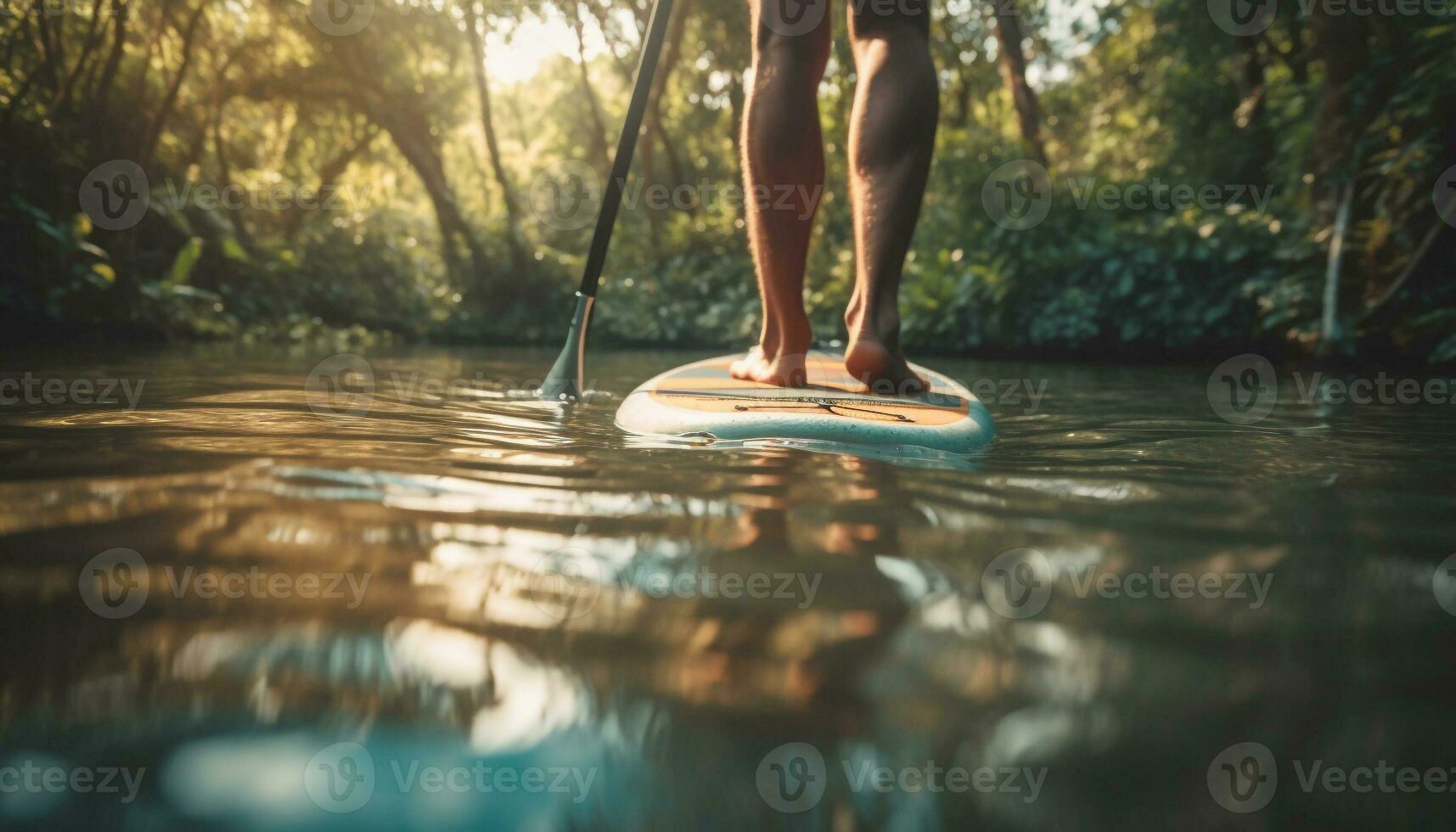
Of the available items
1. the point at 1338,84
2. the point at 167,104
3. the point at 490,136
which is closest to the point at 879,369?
the point at 1338,84

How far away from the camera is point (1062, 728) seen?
22.7 inches

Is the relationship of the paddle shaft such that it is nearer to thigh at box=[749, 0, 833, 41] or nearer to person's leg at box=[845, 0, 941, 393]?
thigh at box=[749, 0, 833, 41]

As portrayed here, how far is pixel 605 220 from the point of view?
2.88 m

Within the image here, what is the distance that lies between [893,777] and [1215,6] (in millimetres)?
11790

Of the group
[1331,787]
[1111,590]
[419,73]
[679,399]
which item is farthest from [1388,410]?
[419,73]

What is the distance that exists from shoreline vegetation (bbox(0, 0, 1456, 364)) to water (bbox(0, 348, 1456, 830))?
446 cm

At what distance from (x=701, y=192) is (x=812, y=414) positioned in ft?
40.7

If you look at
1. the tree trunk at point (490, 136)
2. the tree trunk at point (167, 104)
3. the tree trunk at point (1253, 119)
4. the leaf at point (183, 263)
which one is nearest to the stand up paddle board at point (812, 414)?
the leaf at point (183, 263)

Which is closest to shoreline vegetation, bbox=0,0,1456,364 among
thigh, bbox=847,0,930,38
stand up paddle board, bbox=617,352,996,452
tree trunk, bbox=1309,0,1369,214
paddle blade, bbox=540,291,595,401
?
tree trunk, bbox=1309,0,1369,214

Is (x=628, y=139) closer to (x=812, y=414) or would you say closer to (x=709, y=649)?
(x=812, y=414)

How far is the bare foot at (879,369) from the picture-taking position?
6.86 feet

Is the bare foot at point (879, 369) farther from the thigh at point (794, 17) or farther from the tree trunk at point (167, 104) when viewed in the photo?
the tree trunk at point (167, 104)

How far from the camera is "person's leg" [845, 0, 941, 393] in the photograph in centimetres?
210

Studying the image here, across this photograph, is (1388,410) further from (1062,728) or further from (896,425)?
(1062,728)
